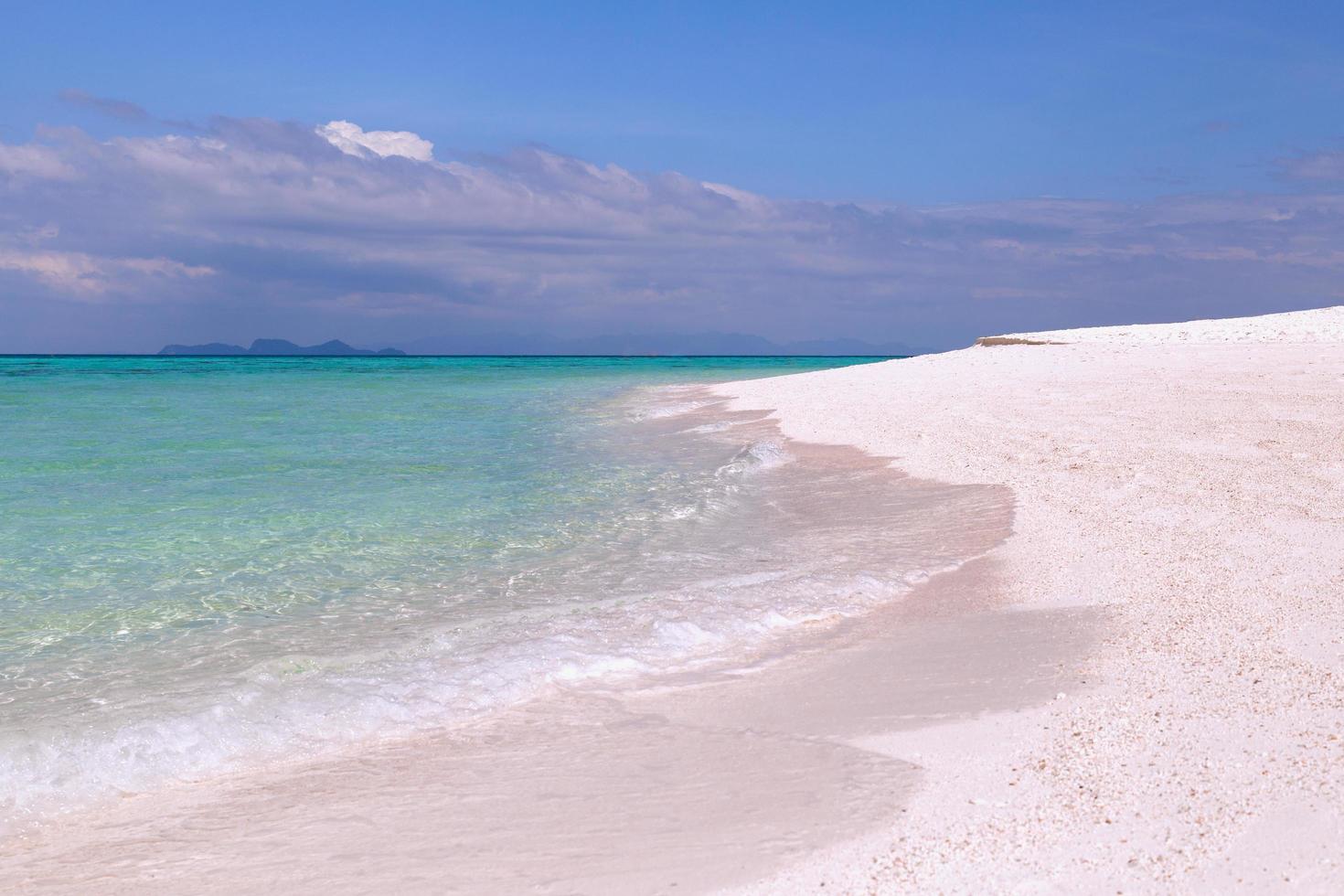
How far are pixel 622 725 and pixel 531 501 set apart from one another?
19.4 ft

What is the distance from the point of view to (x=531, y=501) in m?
10.0

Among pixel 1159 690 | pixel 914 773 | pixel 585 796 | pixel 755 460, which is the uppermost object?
pixel 755 460

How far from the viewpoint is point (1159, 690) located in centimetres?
391

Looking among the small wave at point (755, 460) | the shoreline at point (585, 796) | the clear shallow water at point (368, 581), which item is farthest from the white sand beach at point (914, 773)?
the small wave at point (755, 460)

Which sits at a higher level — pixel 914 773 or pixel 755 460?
pixel 755 460

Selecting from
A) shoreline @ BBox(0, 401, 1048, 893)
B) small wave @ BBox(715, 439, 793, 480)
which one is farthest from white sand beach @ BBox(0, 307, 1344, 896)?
small wave @ BBox(715, 439, 793, 480)

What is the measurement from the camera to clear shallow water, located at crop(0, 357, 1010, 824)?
4506mm

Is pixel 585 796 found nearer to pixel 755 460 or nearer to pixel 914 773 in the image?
pixel 914 773

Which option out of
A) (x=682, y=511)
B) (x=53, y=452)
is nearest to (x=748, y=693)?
(x=682, y=511)

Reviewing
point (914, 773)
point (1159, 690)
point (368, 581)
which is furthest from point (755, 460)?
point (914, 773)

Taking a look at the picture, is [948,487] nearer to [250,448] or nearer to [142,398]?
[250,448]

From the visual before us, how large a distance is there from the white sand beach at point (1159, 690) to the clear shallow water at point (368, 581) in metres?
1.27

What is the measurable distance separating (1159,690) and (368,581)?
514 centimetres

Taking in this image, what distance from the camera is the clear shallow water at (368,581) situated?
4.51 meters
